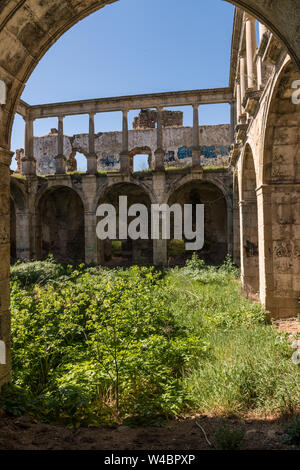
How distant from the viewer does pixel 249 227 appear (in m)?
9.62

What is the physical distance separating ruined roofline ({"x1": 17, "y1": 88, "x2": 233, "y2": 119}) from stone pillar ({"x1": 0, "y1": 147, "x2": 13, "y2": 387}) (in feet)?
44.5

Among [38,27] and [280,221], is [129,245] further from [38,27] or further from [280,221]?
[38,27]

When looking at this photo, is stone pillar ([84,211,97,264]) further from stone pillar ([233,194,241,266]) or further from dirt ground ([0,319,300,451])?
dirt ground ([0,319,300,451])

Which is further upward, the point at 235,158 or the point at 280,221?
the point at 235,158

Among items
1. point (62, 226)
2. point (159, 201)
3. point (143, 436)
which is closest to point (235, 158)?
point (159, 201)

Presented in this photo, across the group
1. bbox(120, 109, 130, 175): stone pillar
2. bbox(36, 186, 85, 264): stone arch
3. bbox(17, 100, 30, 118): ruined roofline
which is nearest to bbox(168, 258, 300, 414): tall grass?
bbox(120, 109, 130, 175): stone pillar

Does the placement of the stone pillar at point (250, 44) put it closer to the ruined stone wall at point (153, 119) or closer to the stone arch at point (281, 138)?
the stone arch at point (281, 138)

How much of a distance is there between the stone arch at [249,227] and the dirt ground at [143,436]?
6.84m

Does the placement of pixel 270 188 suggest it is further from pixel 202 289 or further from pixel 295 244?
pixel 202 289

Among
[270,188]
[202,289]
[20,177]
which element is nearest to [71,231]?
[20,177]

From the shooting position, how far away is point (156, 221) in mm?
15305

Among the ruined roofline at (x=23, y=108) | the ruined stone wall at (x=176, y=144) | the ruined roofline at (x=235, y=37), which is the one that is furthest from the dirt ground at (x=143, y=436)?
the ruined stone wall at (x=176, y=144)

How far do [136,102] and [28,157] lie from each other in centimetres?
635

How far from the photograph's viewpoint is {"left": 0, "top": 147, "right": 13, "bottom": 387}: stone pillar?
3.22 metres
